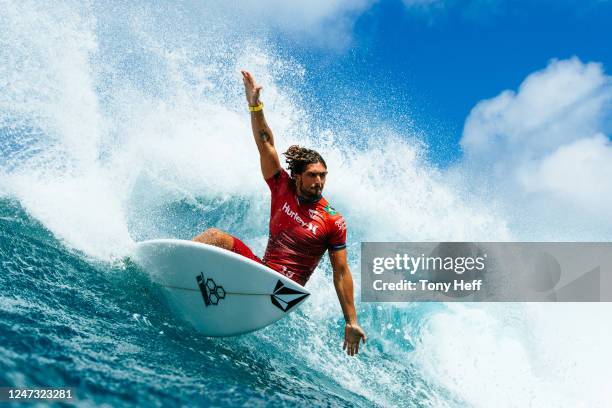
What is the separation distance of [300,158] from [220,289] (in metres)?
1.48

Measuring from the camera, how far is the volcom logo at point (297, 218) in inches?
183

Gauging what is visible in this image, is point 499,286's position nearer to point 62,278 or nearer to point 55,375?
point 62,278

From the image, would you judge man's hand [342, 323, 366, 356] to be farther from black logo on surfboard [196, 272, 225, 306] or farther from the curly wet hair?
the curly wet hair

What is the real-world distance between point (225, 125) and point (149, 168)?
275 centimetres

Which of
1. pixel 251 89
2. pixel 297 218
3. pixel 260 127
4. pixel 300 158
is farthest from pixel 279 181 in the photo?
pixel 251 89

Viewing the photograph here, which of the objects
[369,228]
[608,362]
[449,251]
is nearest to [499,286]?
[449,251]

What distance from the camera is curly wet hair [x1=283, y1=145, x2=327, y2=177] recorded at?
185 inches

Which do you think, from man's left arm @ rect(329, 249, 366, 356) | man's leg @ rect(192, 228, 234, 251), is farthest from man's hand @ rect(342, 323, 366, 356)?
man's leg @ rect(192, 228, 234, 251)

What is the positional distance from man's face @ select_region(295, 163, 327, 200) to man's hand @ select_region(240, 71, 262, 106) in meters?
0.85

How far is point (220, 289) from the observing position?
4621 millimetres

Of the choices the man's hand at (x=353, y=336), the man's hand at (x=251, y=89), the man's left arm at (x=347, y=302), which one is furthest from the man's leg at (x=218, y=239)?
the man's hand at (x=353, y=336)

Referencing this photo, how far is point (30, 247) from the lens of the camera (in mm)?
5547

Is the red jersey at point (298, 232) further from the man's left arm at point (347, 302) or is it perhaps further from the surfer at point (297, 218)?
the man's left arm at point (347, 302)

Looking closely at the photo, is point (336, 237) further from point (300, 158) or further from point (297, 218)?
point (300, 158)
